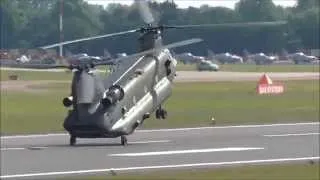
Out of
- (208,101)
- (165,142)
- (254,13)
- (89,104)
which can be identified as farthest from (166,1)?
(208,101)

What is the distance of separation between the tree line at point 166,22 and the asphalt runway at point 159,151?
2900 mm

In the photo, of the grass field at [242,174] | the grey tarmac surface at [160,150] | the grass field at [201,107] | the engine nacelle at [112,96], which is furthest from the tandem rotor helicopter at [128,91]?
the grass field at [201,107]

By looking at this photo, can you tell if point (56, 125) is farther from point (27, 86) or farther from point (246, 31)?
point (27, 86)

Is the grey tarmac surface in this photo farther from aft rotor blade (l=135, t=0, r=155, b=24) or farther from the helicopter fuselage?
aft rotor blade (l=135, t=0, r=155, b=24)

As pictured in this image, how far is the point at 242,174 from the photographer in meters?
22.7

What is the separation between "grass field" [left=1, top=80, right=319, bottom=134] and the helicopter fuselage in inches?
307

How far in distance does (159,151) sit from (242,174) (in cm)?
725

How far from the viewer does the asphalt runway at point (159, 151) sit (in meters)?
25.4

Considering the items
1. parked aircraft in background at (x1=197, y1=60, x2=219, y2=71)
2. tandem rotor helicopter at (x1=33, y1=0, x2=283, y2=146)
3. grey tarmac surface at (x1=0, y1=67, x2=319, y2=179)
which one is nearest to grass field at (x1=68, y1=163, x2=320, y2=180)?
grey tarmac surface at (x1=0, y1=67, x2=319, y2=179)

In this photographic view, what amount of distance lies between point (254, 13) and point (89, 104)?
991 centimetres

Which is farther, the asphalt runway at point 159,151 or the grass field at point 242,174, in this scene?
the asphalt runway at point 159,151

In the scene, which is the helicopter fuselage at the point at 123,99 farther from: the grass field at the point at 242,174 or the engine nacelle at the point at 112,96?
the grass field at the point at 242,174

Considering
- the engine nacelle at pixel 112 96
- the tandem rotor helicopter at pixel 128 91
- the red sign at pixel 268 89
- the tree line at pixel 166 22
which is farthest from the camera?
the red sign at pixel 268 89

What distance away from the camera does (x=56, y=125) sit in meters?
40.5
